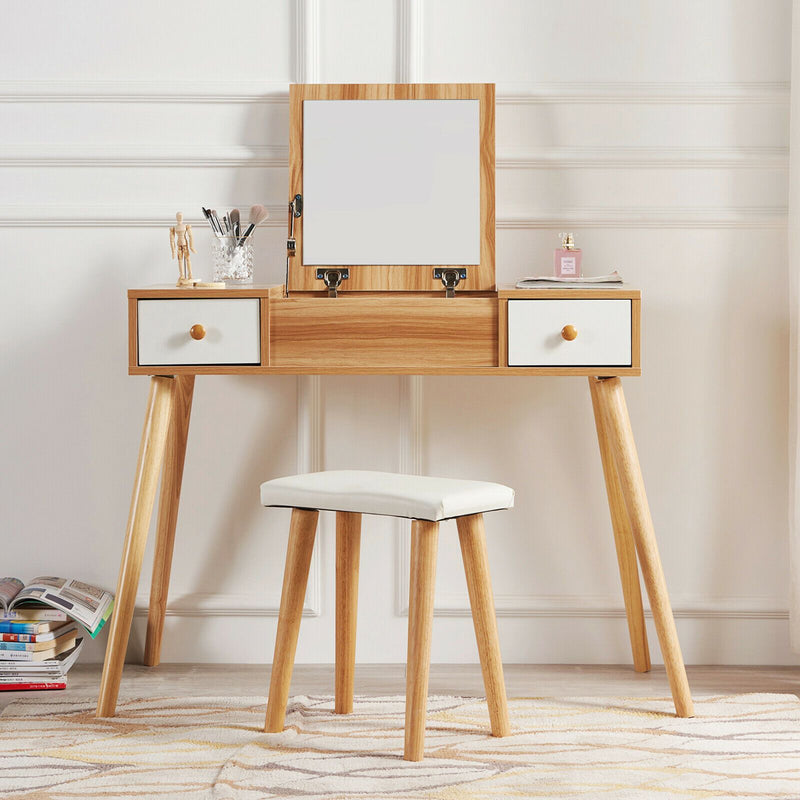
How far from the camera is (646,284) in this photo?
86.9 inches

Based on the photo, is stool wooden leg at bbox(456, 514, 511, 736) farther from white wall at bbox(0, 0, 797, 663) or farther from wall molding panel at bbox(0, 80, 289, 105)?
wall molding panel at bbox(0, 80, 289, 105)

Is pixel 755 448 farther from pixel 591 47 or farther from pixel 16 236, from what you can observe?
pixel 16 236

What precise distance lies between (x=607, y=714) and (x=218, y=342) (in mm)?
1069

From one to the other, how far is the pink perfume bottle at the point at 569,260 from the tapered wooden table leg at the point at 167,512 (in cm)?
87

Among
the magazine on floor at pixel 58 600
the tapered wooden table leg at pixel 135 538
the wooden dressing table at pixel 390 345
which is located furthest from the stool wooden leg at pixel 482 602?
the magazine on floor at pixel 58 600

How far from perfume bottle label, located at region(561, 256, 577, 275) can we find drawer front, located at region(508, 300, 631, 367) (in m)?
0.25

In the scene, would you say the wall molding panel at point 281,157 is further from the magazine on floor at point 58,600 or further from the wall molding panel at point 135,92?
the magazine on floor at point 58,600

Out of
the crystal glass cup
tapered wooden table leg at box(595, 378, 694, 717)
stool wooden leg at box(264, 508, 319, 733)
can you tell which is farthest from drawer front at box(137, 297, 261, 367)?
tapered wooden table leg at box(595, 378, 694, 717)

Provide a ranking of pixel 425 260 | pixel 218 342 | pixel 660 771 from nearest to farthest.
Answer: pixel 660 771
pixel 218 342
pixel 425 260

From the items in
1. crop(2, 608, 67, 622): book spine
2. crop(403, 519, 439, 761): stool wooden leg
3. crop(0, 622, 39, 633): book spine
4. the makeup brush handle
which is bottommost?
crop(0, 622, 39, 633): book spine

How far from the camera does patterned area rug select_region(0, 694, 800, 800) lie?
61.1 inches

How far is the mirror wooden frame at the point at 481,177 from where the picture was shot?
2.13m

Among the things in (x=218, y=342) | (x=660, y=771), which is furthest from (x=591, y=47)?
(x=660, y=771)

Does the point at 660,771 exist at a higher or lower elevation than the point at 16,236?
lower
